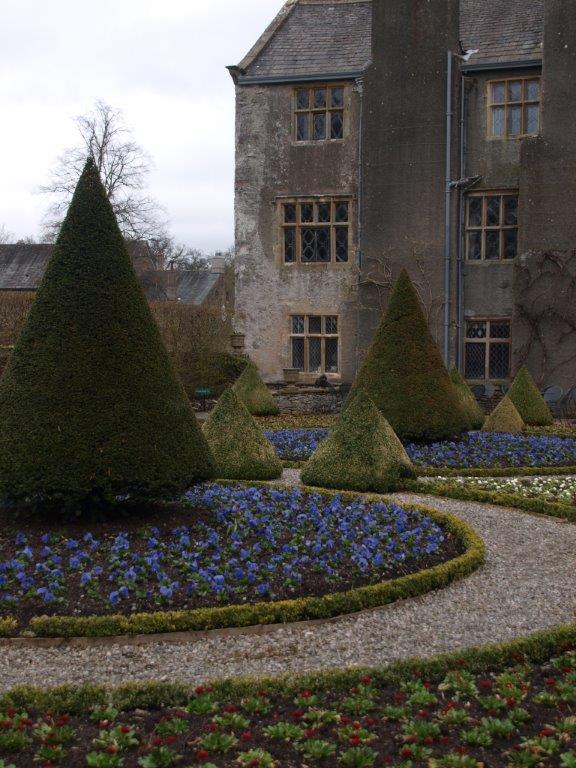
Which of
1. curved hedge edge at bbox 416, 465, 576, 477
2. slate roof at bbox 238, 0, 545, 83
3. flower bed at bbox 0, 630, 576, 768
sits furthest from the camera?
slate roof at bbox 238, 0, 545, 83

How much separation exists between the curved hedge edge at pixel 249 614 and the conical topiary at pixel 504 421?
9.14m

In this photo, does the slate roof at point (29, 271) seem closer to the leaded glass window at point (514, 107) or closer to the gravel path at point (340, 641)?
the leaded glass window at point (514, 107)

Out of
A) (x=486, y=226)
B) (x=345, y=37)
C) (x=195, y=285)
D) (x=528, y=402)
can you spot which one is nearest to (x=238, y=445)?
(x=528, y=402)

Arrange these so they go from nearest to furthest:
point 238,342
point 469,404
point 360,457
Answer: point 360,457, point 469,404, point 238,342

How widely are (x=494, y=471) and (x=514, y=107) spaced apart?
507 inches

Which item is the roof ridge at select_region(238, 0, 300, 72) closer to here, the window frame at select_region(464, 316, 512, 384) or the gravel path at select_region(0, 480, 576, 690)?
the window frame at select_region(464, 316, 512, 384)

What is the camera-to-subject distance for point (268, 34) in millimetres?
23531

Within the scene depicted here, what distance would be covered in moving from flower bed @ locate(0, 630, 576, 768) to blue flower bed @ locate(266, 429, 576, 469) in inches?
298

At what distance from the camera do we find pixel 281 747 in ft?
13.1

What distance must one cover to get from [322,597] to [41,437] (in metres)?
2.75

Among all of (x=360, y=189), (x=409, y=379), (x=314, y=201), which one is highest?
(x=360, y=189)

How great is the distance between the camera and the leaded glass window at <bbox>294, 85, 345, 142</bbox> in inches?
884

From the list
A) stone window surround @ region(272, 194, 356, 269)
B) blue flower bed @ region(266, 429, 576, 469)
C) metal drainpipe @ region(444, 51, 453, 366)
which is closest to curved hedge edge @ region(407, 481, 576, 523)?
blue flower bed @ region(266, 429, 576, 469)

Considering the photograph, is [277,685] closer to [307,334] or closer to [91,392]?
[91,392]
